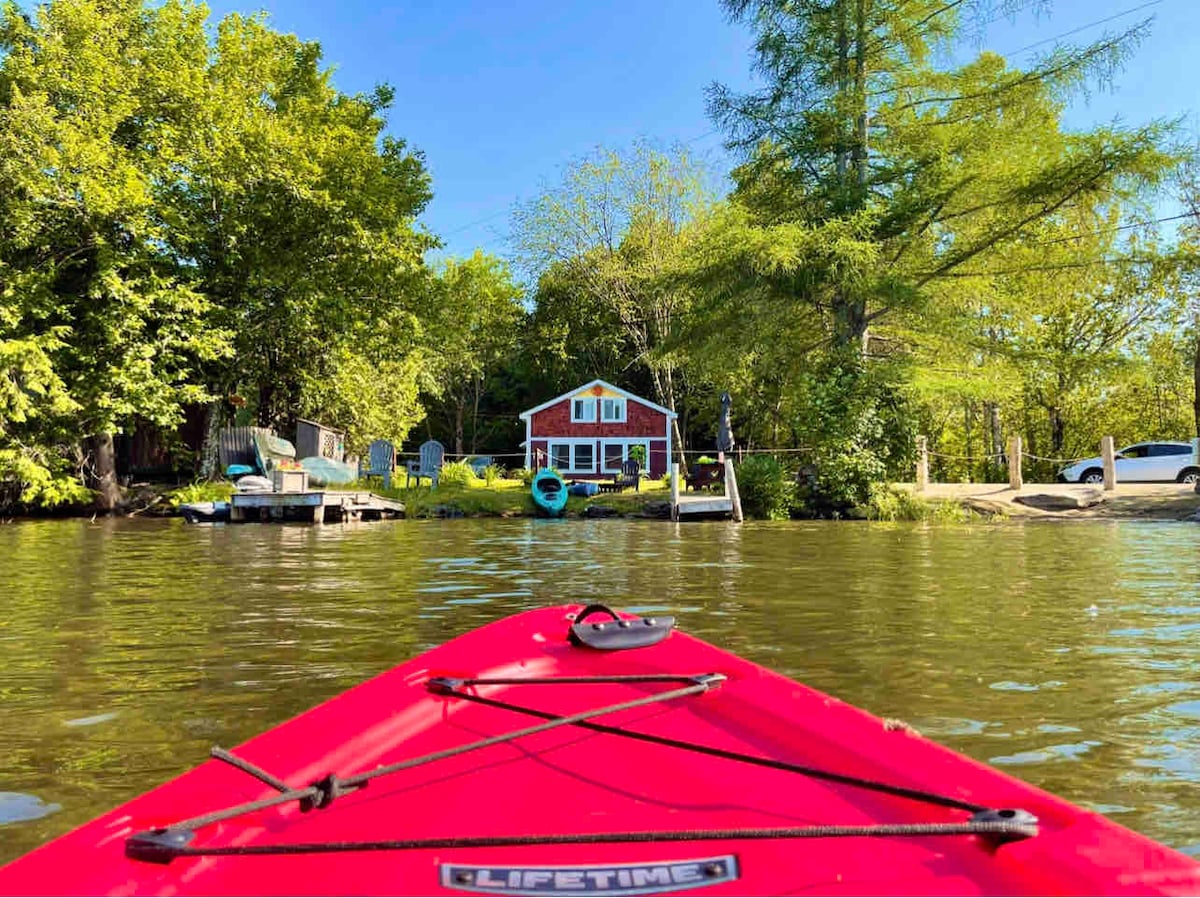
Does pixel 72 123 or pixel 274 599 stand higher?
pixel 72 123

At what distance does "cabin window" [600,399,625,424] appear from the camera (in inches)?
1394

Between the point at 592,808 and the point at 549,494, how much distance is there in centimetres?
1933

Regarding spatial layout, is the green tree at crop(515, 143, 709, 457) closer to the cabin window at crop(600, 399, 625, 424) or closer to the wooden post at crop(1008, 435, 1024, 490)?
the cabin window at crop(600, 399, 625, 424)

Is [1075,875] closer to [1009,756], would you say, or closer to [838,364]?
Result: [1009,756]

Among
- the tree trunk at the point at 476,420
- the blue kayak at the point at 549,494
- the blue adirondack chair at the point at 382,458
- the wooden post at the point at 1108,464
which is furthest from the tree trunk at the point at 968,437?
the tree trunk at the point at 476,420

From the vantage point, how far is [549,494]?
71.0 feet

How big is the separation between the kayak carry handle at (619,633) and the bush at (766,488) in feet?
53.1

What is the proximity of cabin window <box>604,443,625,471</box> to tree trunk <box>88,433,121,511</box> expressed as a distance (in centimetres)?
1860

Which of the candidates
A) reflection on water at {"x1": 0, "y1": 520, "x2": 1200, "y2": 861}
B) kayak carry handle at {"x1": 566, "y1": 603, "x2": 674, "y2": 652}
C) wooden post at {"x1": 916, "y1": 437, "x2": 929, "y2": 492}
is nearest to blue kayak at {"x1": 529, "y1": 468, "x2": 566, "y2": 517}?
reflection on water at {"x1": 0, "y1": 520, "x2": 1200, "y2": 861}

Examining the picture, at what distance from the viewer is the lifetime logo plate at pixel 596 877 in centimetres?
182

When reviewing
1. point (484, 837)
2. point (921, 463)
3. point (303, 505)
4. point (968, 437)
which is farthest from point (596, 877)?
point (968, 437)

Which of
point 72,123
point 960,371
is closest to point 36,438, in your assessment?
point 72,123

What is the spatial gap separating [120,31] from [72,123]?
142 inches

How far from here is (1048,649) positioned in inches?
205
